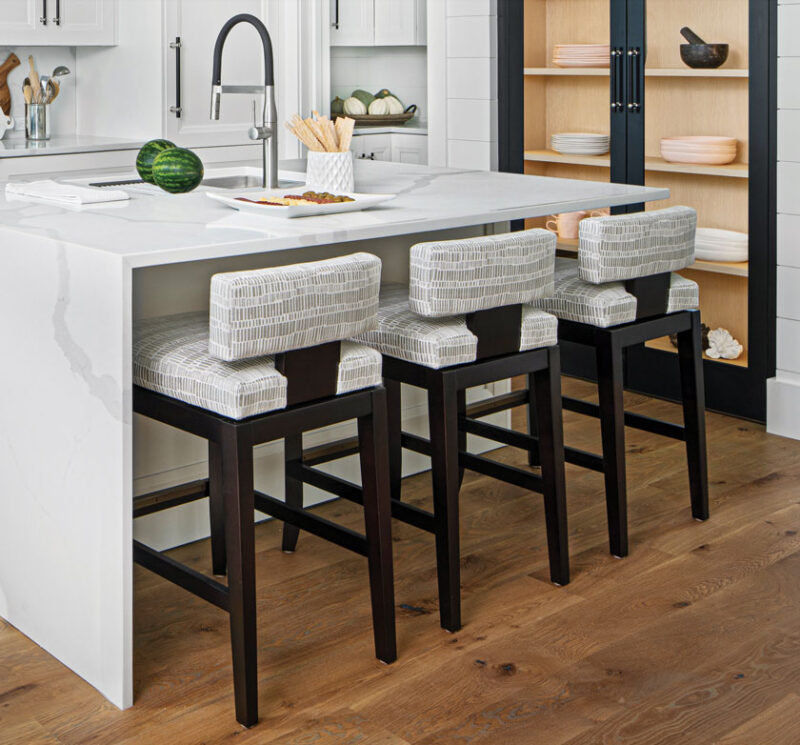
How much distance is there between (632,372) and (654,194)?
1.44 metres

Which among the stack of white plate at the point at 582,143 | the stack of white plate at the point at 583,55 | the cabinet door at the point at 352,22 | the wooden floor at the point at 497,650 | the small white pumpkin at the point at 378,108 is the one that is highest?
the cabinet door at the point at 352,22

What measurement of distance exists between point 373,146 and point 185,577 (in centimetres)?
366

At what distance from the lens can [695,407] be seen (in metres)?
3.04

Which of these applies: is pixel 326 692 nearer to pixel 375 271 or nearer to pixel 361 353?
pixel 361 353

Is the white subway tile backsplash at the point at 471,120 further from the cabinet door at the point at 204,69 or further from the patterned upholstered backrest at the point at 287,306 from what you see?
the patterned upholstered backrest at the point at 287,306

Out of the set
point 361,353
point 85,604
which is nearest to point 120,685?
point 85,604

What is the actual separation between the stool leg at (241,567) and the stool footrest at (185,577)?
1.4 inches

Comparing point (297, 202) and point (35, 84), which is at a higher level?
point (35, 84)

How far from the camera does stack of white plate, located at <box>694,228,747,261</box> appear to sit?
4.02 meters

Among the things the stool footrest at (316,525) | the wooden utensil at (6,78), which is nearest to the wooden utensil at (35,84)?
the wooden utensil at (6,78)

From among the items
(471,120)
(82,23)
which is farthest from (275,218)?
(82,23)

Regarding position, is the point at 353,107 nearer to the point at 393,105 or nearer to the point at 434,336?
the point at 393,105

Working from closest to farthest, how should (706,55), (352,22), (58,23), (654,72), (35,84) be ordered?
(706,55)
(654,72)
(58,23)
(35,84)
(352,22)

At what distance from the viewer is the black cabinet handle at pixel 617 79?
422 centimetres
